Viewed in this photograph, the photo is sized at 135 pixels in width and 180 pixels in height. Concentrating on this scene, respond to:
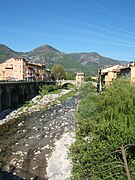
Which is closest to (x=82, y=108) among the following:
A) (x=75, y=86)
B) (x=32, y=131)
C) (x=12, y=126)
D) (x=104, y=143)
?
(x=32, y=131)

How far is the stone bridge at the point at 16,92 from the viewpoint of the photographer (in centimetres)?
6819

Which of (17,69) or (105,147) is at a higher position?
(17,69)

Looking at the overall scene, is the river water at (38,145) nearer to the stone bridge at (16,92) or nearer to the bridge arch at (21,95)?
the stone bridge at (16,92)

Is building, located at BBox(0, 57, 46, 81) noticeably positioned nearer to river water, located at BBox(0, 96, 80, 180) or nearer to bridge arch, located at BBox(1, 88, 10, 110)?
bridge arch, located at BBox(1, 88, 10, 110)

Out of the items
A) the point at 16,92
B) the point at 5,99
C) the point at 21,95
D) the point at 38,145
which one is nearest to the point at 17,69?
the point at 21,95

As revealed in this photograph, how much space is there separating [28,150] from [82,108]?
388 inches

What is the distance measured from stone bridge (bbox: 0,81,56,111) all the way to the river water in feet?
54.3

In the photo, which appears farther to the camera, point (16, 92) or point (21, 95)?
point (21, 95)

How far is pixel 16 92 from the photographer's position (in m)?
80.6

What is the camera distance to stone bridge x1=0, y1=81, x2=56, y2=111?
224ft

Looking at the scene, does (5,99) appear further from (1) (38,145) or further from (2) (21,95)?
(1) (38,145)

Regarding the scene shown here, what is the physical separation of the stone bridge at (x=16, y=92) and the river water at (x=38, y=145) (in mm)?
16539

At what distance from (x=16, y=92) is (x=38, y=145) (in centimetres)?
4768

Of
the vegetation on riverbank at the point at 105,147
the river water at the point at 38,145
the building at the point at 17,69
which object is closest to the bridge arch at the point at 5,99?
the river water at the point at 38,145
